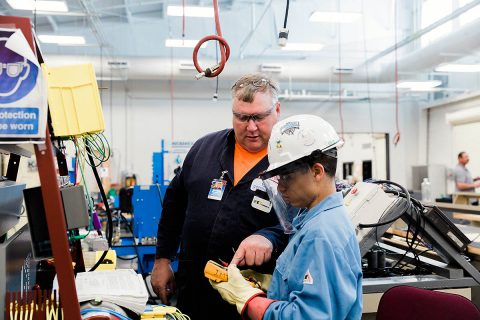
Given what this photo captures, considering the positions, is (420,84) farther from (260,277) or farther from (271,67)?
(260,277)

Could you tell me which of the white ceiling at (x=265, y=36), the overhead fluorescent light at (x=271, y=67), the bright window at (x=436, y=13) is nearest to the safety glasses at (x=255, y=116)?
the white ceiling at (x=265, y=36)

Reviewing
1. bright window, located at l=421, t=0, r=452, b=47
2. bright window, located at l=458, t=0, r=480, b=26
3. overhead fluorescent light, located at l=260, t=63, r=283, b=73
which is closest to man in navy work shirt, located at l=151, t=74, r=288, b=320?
bright window, located at l=458, t=0, r=480, b=26

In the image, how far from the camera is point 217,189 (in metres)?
1.74

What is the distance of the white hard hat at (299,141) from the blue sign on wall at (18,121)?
640 mm

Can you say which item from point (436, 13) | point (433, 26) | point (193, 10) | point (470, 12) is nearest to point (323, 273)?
point (193, 10)

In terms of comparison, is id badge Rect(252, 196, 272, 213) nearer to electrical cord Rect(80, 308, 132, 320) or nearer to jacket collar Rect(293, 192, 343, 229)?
jacket collar Rect(293, 192, 343, 229)

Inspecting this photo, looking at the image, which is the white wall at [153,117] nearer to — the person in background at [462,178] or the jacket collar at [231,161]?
the person in background at [462,178]

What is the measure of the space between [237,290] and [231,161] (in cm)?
63

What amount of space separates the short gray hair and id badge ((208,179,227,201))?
1.09ft

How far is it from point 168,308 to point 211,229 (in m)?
0.56

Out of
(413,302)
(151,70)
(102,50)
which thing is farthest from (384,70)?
(413,302)

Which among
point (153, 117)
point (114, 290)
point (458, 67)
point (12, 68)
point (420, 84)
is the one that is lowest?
point (114, 290)

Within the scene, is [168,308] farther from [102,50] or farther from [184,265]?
[102,50]

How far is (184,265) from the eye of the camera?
5.89ft
